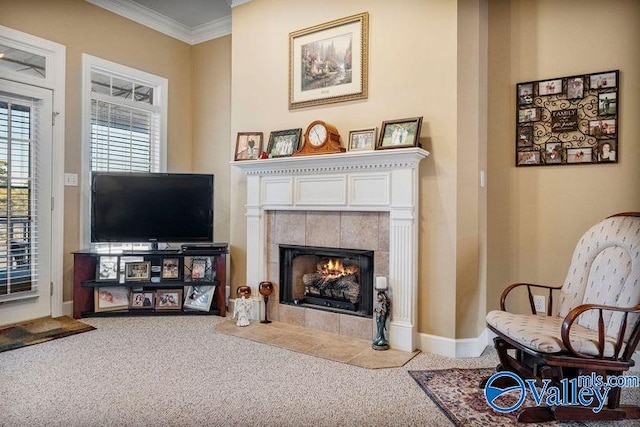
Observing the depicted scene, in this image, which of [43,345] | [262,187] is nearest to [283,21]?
[262,187]

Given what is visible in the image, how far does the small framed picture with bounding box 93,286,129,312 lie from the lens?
12.5 feet

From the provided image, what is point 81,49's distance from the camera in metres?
3.88

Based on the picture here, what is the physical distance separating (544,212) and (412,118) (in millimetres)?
1186

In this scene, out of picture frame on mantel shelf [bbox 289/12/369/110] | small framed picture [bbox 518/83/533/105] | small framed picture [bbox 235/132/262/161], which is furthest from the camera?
small framed picture [bbox 235/132/262/161]

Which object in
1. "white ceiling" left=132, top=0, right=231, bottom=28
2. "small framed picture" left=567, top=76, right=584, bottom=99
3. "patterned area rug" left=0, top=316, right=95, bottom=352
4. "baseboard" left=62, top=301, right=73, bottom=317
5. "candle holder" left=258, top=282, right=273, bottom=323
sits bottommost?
"patterned area rug" left=0, top=316, right=95, bottom=352

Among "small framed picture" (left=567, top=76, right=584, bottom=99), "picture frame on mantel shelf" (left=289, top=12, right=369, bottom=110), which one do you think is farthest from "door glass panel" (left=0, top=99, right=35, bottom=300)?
"small framed picture" (left=567, top=76, right=584, bottom=99)

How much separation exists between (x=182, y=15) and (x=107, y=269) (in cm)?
279

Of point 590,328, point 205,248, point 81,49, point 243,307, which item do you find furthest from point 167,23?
point 590,328

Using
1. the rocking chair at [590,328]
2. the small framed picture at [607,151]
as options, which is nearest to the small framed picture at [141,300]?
the rocking chair at [590,328]

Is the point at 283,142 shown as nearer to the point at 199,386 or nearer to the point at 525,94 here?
the point at 525,94

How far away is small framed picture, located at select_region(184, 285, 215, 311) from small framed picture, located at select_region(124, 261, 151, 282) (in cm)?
42

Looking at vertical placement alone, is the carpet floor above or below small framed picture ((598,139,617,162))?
below

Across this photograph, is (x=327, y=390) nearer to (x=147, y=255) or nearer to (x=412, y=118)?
(x=412, y=118)

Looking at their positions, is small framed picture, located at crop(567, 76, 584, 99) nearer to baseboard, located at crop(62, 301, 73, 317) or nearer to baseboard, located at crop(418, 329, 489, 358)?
baseboard, located at crop(418, 329, 489, 358)
